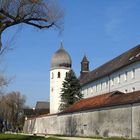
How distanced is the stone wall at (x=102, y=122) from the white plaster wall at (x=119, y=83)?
7.46 m

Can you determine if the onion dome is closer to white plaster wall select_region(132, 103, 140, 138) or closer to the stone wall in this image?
the stone wall

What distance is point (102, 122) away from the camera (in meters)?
50.1

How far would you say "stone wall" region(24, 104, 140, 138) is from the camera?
138 ft

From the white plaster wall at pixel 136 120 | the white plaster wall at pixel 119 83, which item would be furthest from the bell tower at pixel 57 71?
the white plaster wall at pixel 136 120

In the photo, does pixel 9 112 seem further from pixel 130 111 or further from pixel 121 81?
pixel 130 111

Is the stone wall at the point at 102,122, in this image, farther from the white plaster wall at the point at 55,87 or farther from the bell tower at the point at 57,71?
the bell tower at the point at 57,71

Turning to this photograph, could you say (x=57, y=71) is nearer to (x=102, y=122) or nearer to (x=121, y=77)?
(x=121, y=77)

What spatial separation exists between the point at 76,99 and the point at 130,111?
3729 cm

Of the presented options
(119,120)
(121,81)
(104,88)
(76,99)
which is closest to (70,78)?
(76,99)

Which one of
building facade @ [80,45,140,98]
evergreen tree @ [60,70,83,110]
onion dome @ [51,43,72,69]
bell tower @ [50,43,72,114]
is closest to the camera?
building facade @ [80,45,140,98]

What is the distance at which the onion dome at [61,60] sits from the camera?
104 m

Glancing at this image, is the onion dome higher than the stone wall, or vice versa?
the onion dome

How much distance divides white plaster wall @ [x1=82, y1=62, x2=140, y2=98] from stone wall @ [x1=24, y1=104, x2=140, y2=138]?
24.5 feet

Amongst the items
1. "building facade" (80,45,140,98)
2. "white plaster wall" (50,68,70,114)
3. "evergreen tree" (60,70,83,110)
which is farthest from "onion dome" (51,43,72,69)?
"evergreen tree" (60,70,83,110)
